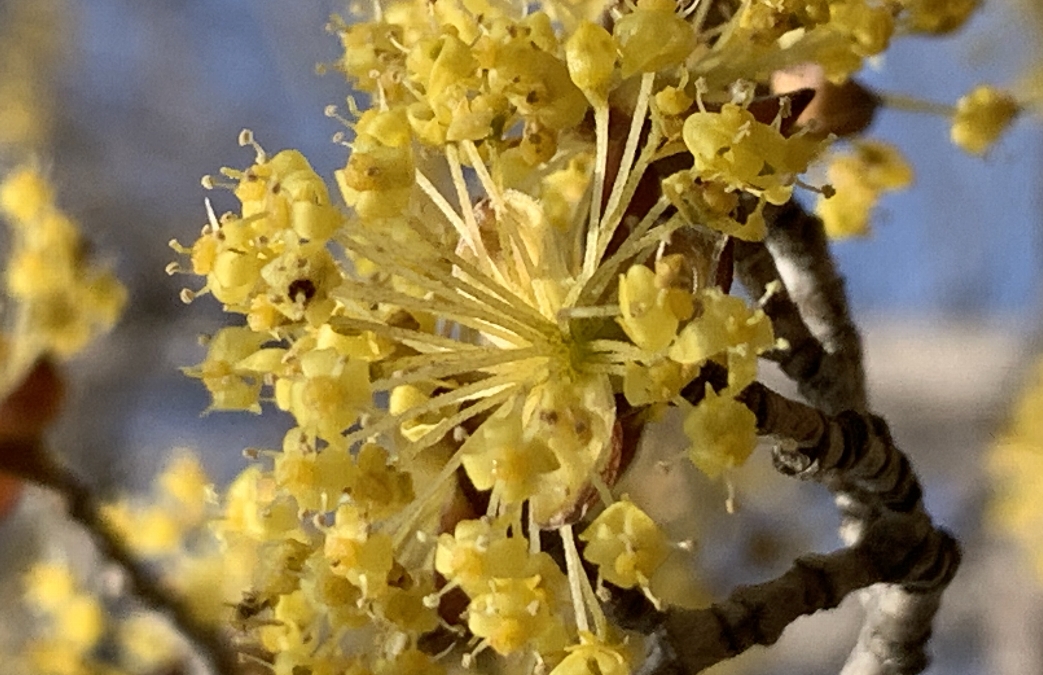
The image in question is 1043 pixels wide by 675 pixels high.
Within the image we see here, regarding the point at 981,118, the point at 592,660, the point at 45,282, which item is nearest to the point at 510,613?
the point at 592,660

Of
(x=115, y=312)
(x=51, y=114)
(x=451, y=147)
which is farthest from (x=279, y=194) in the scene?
(x=51, y=114)

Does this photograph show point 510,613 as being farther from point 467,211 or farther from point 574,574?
point 467,211

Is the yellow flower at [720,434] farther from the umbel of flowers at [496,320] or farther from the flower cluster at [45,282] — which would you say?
the flower cluster at [45,282]

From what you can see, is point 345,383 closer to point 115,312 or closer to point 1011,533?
point 115,312

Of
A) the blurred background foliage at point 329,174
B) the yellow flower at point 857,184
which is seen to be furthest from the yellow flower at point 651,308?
the blurred background foliage at point 329,174

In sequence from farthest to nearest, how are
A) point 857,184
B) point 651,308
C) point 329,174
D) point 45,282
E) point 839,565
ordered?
point 329,174, point 45,282, point 857,184, point 839,565, point 651,308
